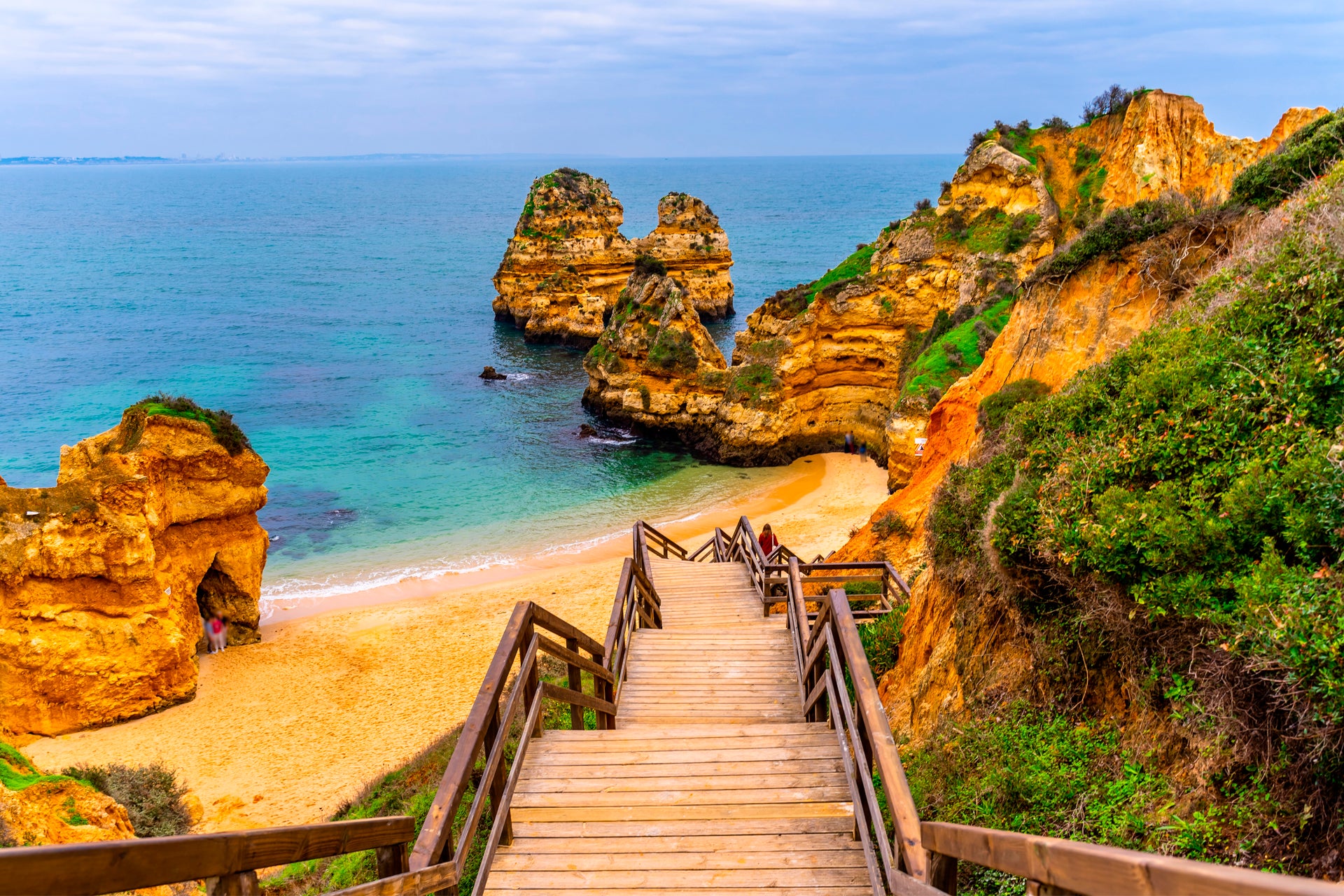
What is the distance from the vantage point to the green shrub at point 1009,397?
558 inches

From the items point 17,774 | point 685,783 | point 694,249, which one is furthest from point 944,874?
point 694,249

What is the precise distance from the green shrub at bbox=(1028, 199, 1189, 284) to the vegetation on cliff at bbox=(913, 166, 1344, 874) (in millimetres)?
4218

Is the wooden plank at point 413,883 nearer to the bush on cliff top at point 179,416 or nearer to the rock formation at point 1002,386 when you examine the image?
the rock formation at point 1002,386

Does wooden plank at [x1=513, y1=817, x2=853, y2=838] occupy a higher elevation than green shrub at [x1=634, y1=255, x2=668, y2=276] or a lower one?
lower

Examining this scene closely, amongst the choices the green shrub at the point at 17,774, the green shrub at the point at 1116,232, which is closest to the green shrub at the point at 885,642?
the green shrub at the point at 1116,232

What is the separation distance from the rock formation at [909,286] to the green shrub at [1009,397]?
1798 centimetres

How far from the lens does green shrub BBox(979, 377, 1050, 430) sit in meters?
14.2

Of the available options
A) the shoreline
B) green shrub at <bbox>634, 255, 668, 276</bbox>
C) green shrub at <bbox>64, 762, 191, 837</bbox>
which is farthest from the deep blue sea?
green shrub at <bbox>64, 762, 191, 837</bbox>

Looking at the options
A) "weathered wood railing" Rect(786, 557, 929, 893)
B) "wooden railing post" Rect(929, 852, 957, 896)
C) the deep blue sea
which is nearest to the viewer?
"wooden railing post" Rect(929, 852, 957, 896)

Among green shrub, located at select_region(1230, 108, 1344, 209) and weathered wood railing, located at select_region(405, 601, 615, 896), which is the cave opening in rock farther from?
green shrub, located at select_region(1230, 108, 1344, 209)

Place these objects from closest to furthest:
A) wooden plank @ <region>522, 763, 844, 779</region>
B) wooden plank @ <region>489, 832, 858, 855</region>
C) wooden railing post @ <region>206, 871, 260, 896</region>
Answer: wooden railing post @ <region>206, 871, 260, 896</region>, wooden plank @ <region>489, 832, 858, 855</region>, wooden plank @ <region>522, 763, 844, 779</region>

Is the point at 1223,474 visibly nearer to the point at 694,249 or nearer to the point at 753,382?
the point at 753,382

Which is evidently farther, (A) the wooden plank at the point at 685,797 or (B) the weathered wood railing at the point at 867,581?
(B) the weathered wood railing at the point at 867,581

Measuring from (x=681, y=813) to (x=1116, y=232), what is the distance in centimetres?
1218
